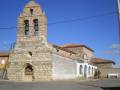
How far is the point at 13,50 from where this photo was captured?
49.4m

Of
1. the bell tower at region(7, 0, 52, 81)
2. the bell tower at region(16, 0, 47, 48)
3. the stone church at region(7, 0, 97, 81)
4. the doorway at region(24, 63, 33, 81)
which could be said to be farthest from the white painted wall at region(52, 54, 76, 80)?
the bell tower at region(16, 0, 47, 48)

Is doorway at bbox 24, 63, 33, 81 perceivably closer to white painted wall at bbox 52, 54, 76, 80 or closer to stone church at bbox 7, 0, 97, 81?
stone church at bbox 7, 0, 97, 81

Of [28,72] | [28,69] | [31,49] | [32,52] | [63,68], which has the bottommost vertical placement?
[28,72]

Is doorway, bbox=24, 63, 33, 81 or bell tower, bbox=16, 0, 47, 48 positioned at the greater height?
bell tower, bbox=16, 0, 47, 48

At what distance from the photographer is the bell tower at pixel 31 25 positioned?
46.9 m

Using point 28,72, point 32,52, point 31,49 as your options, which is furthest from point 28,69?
point 31,49

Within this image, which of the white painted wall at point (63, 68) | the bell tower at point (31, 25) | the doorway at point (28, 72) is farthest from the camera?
the white painted wall at point (63, 68)

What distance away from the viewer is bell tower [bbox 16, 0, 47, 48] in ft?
154

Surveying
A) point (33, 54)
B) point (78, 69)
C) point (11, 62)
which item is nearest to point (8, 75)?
point (11, 62)

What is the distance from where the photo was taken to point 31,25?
46.5m

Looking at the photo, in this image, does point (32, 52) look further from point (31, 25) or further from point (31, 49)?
point (31, 25)

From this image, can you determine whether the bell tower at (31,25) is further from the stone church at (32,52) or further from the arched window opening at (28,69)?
the arched window opening at (28,69)

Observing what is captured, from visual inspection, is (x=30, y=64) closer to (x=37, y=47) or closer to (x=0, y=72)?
(x=37, y=47)

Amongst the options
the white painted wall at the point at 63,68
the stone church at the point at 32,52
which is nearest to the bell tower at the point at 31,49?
the stone church at the point at 32,52
